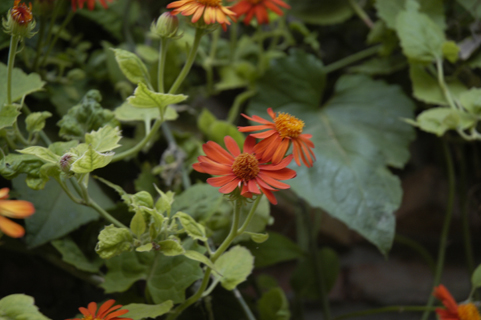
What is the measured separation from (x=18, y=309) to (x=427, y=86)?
0.67 m

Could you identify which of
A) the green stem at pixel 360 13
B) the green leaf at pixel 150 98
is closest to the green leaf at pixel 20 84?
the green leaf at pixel 150 98

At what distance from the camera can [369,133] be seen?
0.73 metres

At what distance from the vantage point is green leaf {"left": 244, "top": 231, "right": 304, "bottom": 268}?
595 mm

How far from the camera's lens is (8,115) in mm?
394

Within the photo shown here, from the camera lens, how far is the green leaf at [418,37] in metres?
0.66

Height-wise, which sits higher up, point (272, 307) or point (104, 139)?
point (104, 139)

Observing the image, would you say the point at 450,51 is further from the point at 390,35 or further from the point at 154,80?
the point at 154,80

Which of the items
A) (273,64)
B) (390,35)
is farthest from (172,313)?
(390,35)

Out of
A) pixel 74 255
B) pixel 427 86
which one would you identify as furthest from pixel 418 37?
pixel 74 255

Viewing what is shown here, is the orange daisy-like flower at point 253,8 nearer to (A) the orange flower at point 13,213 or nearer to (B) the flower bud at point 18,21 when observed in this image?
(B) the flower bud at point 18,21

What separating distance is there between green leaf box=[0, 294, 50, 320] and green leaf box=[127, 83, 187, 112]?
0.68 feet

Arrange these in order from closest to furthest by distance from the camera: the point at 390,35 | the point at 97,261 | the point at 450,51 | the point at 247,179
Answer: the point at 247,179 → the point at 97,261 → the point at 450,51 → the point at 390,35

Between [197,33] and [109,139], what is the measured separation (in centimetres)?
14

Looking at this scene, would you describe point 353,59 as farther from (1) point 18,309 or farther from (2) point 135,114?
(1) point 18,309
